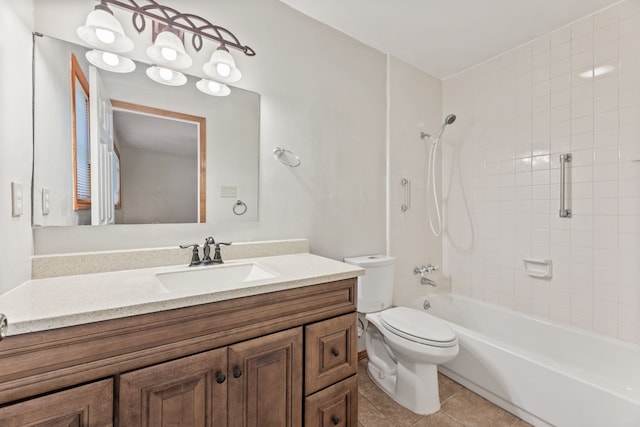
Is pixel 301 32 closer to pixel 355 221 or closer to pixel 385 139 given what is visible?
pixel 385 139

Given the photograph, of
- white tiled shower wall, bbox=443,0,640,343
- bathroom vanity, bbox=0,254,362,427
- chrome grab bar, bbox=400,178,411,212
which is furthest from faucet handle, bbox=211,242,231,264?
white tiled shower wall, bbox=443,0,640,343

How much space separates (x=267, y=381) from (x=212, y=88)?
1.40 meters

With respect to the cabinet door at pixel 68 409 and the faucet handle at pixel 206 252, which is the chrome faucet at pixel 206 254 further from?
the cabinet door at pixel 68 409

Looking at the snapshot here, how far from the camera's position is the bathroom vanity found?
67 centimetres

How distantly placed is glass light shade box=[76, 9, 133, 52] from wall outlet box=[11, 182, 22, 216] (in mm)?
655

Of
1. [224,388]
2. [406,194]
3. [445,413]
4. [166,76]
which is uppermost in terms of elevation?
[166,76]

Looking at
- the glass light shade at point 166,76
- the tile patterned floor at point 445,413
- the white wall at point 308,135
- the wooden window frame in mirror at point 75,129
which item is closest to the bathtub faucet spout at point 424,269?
the white wall at point 308,135

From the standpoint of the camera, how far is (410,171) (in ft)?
7.70

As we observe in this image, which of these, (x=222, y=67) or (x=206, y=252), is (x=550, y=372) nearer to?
(x=206, y=252)

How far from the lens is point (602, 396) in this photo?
49.7 inches

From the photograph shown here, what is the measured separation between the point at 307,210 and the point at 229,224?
510 millimetres

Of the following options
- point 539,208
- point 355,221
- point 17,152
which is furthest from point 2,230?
point 539,208

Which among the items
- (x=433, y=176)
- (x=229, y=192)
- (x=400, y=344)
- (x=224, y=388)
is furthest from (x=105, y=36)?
(x=433, y=176)

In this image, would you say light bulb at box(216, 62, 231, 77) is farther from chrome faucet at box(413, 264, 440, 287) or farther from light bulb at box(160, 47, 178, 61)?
chrome faucet at box(413, 264, 440, 287)
